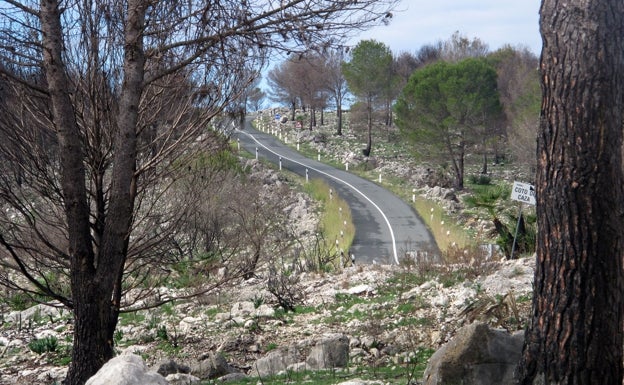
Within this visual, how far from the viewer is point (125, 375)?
4.57m

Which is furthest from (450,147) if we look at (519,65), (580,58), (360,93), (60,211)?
(580,58)

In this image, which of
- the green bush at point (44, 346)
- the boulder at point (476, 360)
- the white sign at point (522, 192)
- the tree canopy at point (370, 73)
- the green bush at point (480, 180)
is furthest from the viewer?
the tree canopy at point (370, 73)

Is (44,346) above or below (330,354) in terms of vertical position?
below

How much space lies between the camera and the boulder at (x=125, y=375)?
456 cm

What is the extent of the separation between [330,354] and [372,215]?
25.0m

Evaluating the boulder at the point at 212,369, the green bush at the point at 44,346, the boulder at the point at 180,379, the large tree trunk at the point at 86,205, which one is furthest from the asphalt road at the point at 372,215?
the boulder at the point at 180,379

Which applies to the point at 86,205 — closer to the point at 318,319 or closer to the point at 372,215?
the point at 318,319

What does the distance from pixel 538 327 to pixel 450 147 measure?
40788mm

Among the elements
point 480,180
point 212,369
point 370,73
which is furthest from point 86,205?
point 370,73

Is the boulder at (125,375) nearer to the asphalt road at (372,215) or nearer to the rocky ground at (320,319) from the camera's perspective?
the rocky ground at (320,319)

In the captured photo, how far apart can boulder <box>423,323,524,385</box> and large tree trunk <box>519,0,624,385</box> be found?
79 centimetres

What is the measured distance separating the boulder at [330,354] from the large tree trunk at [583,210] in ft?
11.1

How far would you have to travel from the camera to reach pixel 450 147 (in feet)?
148

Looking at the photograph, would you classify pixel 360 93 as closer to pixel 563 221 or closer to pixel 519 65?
pixel 519 65
